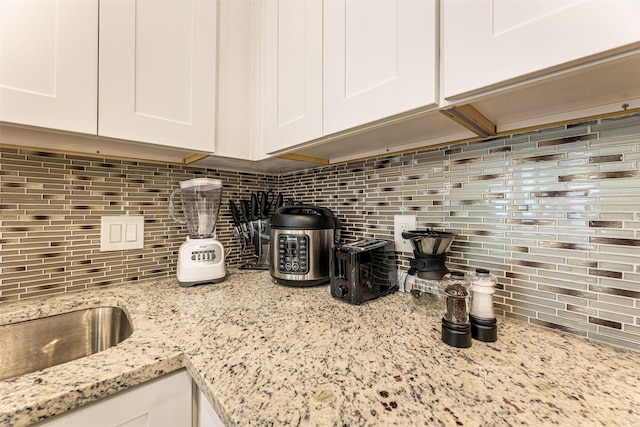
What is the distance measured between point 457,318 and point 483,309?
83 mm

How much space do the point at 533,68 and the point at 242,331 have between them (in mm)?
815

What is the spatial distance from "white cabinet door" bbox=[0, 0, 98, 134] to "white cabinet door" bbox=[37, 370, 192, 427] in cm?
70

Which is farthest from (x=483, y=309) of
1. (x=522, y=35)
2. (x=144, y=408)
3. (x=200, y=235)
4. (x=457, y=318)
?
(x=200, y=235)

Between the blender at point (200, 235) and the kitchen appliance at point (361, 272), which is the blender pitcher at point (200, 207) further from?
the kitchen appliance at point (361, 272)

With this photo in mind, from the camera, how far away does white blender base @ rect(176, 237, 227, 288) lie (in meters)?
1.03

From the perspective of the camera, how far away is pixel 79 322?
90 cm

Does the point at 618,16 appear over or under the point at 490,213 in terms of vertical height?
over

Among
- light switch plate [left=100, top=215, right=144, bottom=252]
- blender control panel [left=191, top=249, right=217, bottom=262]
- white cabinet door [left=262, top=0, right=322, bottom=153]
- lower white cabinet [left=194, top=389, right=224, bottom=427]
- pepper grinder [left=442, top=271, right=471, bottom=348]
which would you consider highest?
white cabinet door [left=262, top=0, right=322, bottom=153]

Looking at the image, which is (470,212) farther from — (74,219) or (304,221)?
(74,219)

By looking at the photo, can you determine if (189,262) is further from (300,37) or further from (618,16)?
(618,16)

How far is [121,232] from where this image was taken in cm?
108

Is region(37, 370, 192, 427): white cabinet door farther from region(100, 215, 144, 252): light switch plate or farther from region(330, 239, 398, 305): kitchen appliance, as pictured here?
region(100, 215, 144, 252): light switch plate

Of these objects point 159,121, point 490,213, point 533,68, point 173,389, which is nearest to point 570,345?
point 490,213

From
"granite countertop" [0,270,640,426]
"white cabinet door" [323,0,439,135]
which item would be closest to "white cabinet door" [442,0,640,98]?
"white cabinet door" [323,0,439,135]
